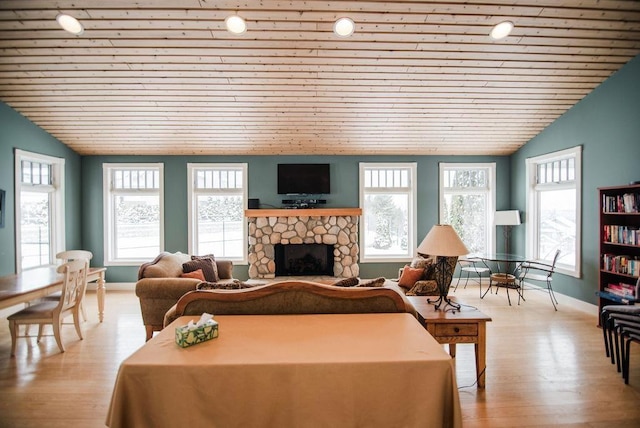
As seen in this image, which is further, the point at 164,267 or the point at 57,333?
the point at 164,267

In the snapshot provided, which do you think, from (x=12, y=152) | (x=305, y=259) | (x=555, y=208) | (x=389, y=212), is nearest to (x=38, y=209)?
(x=12, y=152)

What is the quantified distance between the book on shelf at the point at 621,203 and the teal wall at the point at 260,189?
93.8 inches

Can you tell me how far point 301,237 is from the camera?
20.1 feet

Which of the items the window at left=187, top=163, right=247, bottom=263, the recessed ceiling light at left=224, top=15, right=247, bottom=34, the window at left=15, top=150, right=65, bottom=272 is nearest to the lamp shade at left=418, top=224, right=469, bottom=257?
the recessed ceiling light at left=224, top=15, right=247, bottom=34

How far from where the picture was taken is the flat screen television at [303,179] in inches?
241

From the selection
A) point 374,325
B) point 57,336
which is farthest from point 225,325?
point 57,336

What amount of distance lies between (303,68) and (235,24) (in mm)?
956

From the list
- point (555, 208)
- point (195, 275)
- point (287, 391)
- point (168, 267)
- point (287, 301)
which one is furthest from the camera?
point (555, 208)

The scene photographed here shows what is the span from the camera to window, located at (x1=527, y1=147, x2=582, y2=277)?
496 centimetres

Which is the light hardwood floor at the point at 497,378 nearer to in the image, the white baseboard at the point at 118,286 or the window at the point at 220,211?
the white baseboard at the point at 118,286

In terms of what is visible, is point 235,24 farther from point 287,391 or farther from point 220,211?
point 220,211

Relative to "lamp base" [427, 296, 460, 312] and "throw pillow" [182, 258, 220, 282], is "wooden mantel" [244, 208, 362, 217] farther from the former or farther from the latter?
"lamp base" [427, 296, 460, 312]

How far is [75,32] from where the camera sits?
350 cm

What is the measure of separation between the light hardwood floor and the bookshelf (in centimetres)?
54
